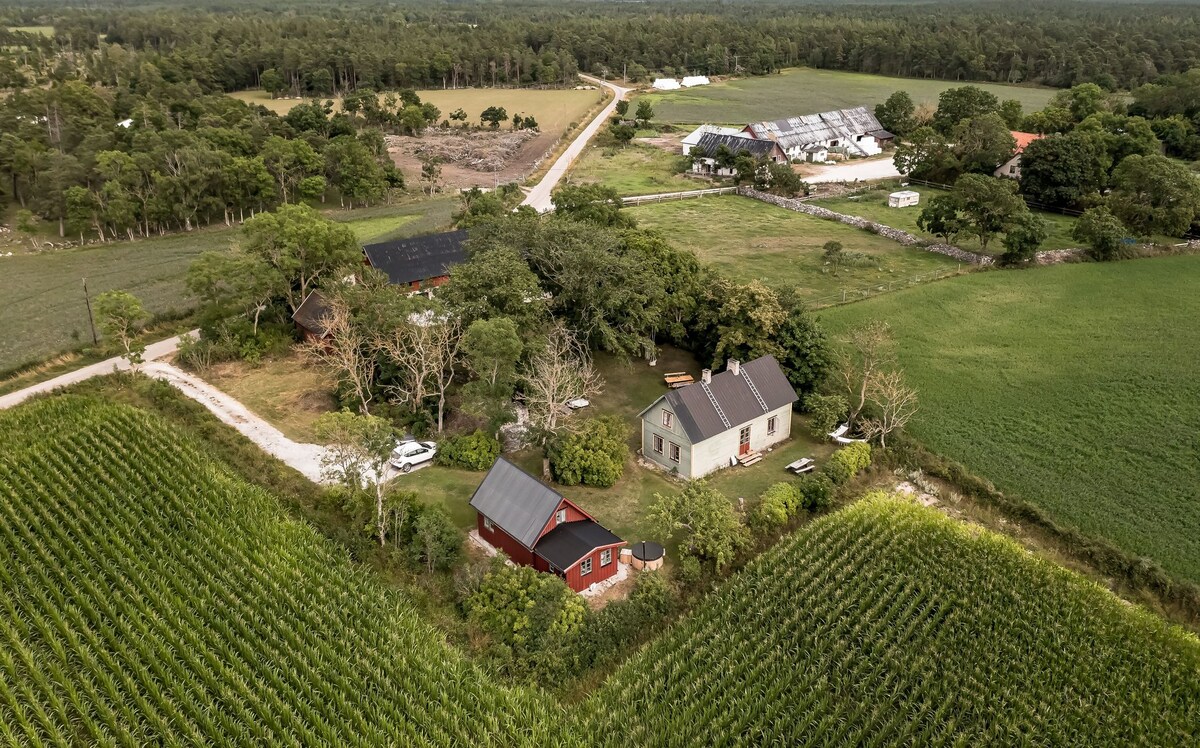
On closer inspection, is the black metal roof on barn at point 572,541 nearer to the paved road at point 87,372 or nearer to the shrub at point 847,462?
the shrub at point 847,462

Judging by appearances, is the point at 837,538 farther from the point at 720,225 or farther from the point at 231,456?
the point at 720,225

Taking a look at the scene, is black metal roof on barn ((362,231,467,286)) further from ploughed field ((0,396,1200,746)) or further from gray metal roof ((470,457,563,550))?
ploughed field ((0,396,1200,746))

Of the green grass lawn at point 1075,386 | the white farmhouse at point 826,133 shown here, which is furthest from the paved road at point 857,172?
the green grass lawn at point 1075,386

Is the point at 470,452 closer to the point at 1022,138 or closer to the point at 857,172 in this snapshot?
the point at 857,172

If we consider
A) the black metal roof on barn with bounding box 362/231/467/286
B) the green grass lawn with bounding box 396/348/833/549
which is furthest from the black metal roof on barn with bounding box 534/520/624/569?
the black metal roof on barn with bounding box 362/231/467/286

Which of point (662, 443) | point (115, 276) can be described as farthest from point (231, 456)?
point (115, 276)
